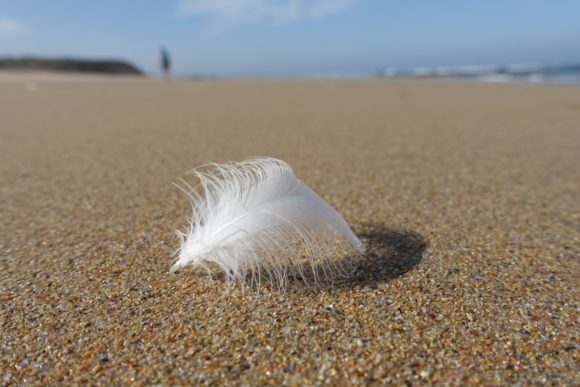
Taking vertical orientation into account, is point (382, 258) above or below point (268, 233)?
below

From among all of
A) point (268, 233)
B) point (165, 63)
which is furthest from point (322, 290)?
point (165, 63)

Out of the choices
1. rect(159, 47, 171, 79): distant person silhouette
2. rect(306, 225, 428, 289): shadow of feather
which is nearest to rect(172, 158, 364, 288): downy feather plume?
rect(306, 225, 428, 289): shadow of feather

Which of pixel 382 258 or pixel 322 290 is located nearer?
pixel 322 290

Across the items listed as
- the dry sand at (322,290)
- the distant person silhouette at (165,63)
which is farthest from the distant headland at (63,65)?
the dry sand at (322,290)

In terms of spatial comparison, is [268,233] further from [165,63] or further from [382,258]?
[165,63]

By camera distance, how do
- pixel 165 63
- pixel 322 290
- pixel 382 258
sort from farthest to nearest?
pixel 165 63, pixel 382 258, pixel 322 290

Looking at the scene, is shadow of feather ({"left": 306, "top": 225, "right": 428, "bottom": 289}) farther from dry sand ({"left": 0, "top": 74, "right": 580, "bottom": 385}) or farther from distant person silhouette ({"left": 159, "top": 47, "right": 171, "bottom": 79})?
distant person silhouette ({"left": 159, "top": 47, "right": 171, "bottom": 79})

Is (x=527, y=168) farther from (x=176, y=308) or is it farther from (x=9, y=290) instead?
(x=9, y=290)
